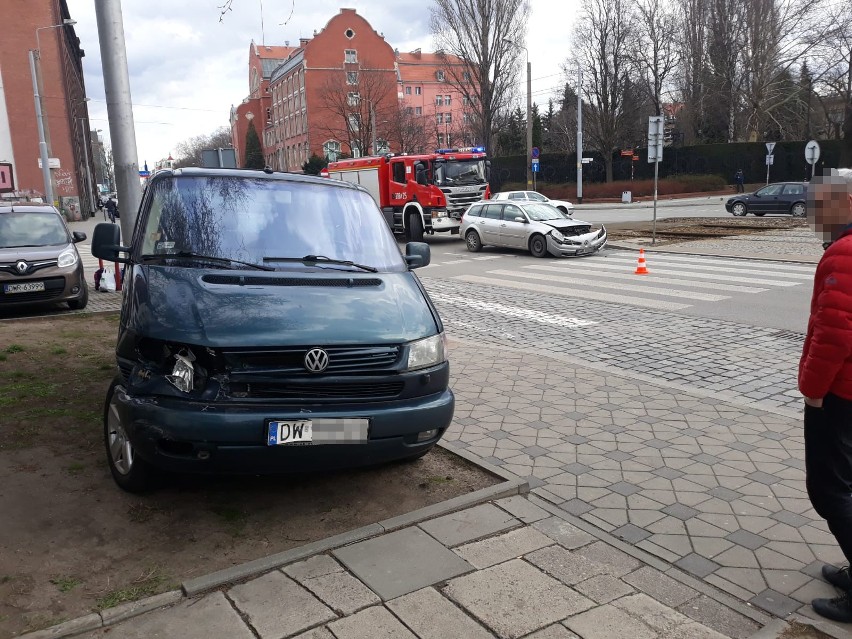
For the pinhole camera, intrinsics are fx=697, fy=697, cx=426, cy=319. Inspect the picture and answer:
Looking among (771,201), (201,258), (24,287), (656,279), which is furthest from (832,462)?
(771,201)

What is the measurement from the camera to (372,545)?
3609 mm

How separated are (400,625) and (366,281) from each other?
2157mm

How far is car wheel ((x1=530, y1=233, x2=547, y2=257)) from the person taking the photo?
1880 cm

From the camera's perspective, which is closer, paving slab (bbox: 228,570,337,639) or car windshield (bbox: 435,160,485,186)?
paving slab (bbox: 228,570,337,639)

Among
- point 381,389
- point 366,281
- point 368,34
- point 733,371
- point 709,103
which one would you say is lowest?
point 733,371

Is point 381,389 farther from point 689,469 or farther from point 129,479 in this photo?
point 689,469

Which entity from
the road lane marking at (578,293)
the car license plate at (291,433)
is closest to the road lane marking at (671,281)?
the road lane marking at (578,293)

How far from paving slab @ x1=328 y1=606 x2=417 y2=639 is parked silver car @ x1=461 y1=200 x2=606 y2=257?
16.1m

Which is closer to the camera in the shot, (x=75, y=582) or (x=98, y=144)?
(x=75, y=582)

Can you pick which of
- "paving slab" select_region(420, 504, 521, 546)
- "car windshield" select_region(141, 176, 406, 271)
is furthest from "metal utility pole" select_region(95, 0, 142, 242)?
"paving slab" select_region(420, 504, 521, 546)

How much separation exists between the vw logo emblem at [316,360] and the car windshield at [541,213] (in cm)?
1623

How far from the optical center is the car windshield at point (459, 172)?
24.3 m

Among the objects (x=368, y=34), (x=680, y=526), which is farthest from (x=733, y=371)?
(x=368, y=34)

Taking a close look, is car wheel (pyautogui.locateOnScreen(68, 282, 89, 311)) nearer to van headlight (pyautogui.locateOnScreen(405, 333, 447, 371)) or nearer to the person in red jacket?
van headlight (pyautogui.locateOnScreen(405, 333, 447, 371))
